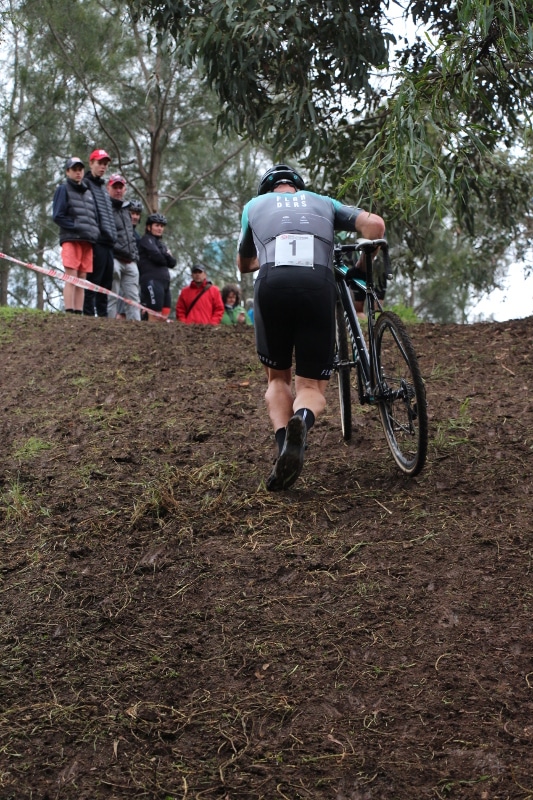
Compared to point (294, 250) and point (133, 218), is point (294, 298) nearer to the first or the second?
point (294, 250)

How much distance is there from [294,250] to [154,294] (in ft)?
23.7

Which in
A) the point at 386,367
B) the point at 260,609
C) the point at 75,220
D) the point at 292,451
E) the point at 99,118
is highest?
the point at 99,118

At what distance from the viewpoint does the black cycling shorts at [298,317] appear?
5.25m

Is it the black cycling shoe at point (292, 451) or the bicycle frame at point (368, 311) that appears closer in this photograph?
the black cycling shoe at point (292, 451)

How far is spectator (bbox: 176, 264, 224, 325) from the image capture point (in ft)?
40.7

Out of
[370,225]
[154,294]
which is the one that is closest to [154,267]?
[154,294]

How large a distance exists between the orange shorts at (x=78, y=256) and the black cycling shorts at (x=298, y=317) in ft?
18.4

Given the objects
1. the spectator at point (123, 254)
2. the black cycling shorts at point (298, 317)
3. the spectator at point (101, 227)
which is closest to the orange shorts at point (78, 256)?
the spectator at point (101, 227)

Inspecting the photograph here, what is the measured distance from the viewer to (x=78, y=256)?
421 inches

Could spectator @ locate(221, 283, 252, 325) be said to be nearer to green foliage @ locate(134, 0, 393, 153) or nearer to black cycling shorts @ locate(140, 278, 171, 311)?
black cycling shorts @ locate(140, 278, 171, 311)

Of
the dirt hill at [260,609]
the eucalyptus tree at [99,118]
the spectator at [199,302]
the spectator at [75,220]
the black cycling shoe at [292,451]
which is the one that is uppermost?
the eucalyptus tree at [99,118]

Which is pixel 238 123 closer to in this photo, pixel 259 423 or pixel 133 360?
pixel 133 360

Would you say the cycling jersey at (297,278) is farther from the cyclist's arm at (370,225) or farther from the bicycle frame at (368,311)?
the bicycle frame at (368,311)

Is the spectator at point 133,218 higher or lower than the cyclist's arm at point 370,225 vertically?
higher
